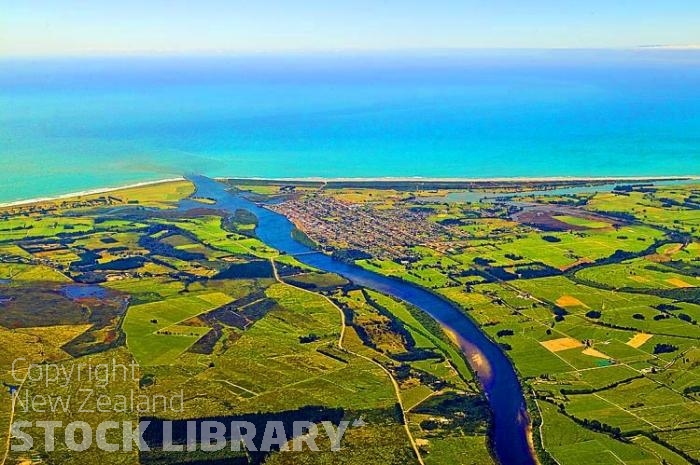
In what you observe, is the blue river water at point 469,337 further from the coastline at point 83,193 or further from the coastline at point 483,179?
the coastline at point 83,193

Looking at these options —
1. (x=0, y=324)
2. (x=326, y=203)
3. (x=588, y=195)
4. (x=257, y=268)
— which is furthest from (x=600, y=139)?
(x=0, y=324)

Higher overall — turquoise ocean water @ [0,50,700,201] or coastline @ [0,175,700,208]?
turquoise ocean water @ [0,50,700,201]

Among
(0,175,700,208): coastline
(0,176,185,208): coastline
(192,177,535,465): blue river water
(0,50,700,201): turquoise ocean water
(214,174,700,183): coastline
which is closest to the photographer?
(192,177,535,465): blue river water

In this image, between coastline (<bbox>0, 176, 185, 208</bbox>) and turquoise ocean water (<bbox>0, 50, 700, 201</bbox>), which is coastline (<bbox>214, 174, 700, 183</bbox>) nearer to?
turquoise ocean water (<bbox>0, 50, 700, 201</bbox>)

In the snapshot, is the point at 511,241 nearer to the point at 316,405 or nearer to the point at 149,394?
the point at 316,405

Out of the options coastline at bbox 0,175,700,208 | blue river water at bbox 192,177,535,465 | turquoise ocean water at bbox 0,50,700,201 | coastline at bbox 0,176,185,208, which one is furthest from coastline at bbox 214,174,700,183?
blue river water at bbox 192,177,535,465

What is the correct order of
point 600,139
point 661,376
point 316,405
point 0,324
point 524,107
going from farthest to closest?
point 524,107 < point 600,139 < point 0,324 < point 661,376 < point 316,405

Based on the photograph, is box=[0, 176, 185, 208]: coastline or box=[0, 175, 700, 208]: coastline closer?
box=[0, 176, 185, 208]: coastline

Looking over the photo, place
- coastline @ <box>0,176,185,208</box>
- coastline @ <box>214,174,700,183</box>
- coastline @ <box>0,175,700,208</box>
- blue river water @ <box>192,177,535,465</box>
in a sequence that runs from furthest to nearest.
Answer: coastline @ <box>214,174,700,183</box> → coastline @ <box>0,175,700,208</box> → coastline @ <box>0,176,185,208</box> → blue river water @ <box>192,177,535,465</box>

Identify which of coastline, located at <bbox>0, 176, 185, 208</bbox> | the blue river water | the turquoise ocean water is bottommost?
the blue river water
